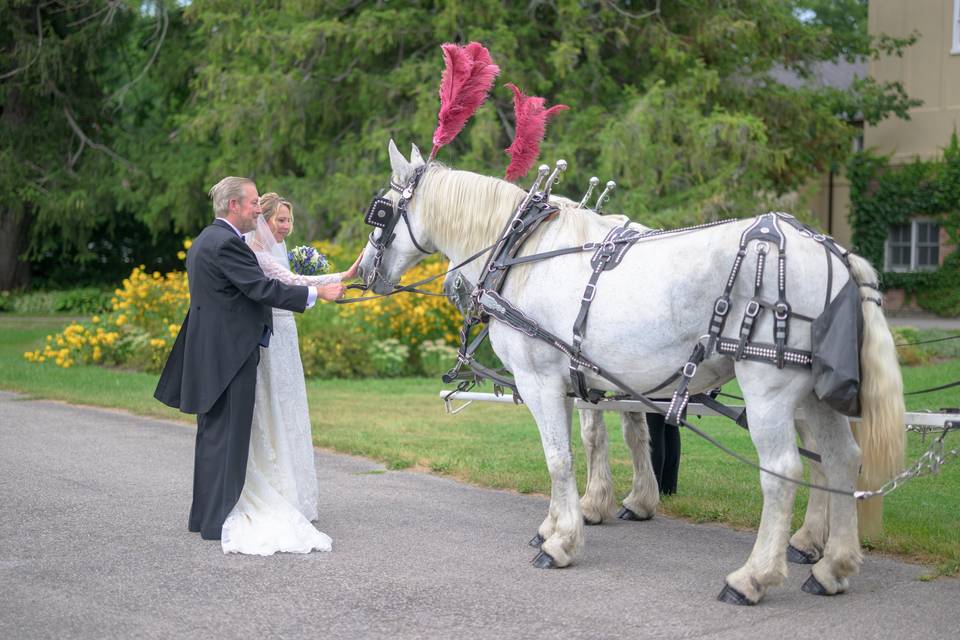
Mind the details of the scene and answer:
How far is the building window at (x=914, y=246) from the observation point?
1049 inches

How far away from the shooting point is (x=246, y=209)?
6.16 metres

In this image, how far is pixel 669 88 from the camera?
16812 mm

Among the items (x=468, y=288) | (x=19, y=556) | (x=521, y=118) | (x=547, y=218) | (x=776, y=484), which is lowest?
(x=19, y=556)

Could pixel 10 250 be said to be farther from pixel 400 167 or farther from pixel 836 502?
pixel 836 502

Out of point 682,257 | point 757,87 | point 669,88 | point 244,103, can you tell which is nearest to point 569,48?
point 669,88

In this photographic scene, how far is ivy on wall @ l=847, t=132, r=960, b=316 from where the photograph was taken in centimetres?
2545

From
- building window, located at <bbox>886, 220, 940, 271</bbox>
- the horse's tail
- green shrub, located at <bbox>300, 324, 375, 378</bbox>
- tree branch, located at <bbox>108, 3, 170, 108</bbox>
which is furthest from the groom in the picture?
building window, located at <bbox>886, 220, 940, 271</bbox>

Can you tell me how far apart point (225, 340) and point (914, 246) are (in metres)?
24.5

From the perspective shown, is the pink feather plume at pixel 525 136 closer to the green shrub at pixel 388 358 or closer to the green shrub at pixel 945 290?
the green shrub at pixel 388 358

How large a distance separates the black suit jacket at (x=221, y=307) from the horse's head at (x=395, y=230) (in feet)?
1.49

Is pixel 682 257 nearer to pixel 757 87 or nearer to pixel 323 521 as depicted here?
pixel 323 521

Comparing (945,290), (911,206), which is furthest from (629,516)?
(911,206)

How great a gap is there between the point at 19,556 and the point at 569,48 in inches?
524

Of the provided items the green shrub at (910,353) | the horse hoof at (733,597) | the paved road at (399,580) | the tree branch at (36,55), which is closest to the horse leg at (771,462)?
the horse hoof at (733,597)
